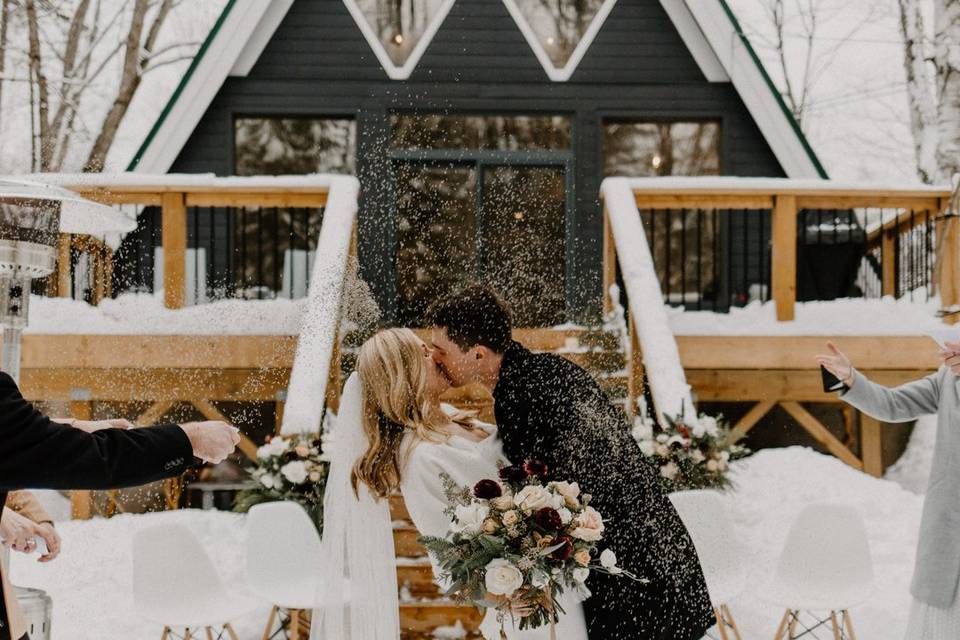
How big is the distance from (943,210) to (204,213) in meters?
7.47

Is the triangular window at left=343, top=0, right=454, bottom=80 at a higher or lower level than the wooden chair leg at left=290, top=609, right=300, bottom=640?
higher

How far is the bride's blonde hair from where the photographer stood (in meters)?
3.69

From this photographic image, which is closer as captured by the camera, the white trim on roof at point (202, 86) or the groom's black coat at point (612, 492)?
the groom's black coat at point (612, 492)

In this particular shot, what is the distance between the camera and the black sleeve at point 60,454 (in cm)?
234

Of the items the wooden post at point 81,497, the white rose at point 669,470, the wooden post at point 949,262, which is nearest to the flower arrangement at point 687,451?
the white rose at point 669,470

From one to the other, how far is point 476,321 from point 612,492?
0.76 metres

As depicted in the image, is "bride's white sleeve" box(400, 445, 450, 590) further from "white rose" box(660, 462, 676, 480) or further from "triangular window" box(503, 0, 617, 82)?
"triangular window" box(503, 0, 617, 82)

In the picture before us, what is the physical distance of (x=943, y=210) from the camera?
8.41 m

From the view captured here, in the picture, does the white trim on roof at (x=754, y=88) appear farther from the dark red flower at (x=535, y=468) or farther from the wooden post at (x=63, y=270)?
the dark red flower at (x=535, y=468)

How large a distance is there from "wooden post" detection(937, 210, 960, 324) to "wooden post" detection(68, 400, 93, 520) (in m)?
6.87

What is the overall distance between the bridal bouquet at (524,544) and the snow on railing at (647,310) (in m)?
2.99

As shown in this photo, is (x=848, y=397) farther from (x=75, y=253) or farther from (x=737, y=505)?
(x=75, y=253)

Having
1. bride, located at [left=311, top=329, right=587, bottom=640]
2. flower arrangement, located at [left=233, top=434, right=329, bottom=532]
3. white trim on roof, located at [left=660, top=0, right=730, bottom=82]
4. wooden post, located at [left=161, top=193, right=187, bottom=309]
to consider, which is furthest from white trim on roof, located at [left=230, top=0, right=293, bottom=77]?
bride, located at [left=311, top=329, right=587, bottom=640]

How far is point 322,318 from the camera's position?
23.2 ft
